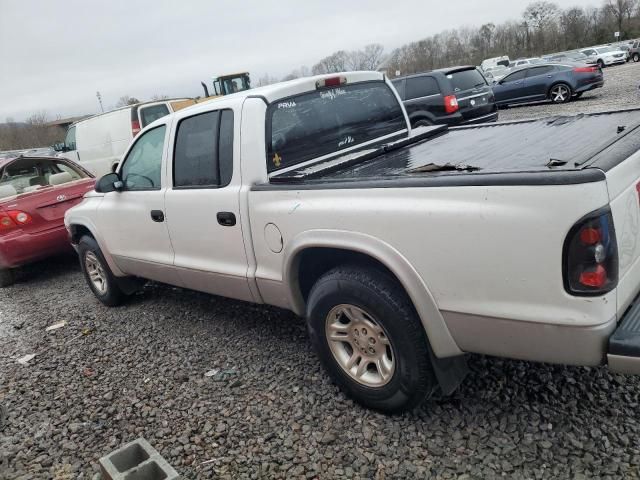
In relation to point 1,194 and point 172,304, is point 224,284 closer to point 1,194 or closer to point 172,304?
point 172,304

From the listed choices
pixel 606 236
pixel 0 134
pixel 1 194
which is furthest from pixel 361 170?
pixel 0 134

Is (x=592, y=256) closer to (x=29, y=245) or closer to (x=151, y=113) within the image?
(x=29, y=245)

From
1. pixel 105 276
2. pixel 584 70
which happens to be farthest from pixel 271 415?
pixel 584 70

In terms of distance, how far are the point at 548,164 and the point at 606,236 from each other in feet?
1.31

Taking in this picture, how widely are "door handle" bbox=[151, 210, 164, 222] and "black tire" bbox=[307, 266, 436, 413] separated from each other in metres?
1.71

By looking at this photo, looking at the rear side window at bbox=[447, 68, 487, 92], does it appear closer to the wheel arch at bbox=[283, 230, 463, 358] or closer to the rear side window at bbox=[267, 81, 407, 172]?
the rear side window at bbox=[267, 81, 407, 172]

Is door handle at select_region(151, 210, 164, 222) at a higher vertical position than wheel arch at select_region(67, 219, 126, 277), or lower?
higher

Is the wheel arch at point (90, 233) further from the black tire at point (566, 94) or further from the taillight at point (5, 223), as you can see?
the black tire at point (566, 94)

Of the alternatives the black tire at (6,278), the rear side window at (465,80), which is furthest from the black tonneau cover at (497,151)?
the rear side window at (465,80)

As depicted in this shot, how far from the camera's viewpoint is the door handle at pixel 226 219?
137 inches

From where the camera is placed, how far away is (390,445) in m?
2.77

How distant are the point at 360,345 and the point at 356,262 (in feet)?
1.56

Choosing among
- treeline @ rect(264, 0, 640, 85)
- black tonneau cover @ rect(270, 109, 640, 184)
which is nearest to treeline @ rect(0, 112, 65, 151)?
treeline @ rect(264, 0, 640, 85)

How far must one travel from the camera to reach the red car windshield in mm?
7457
